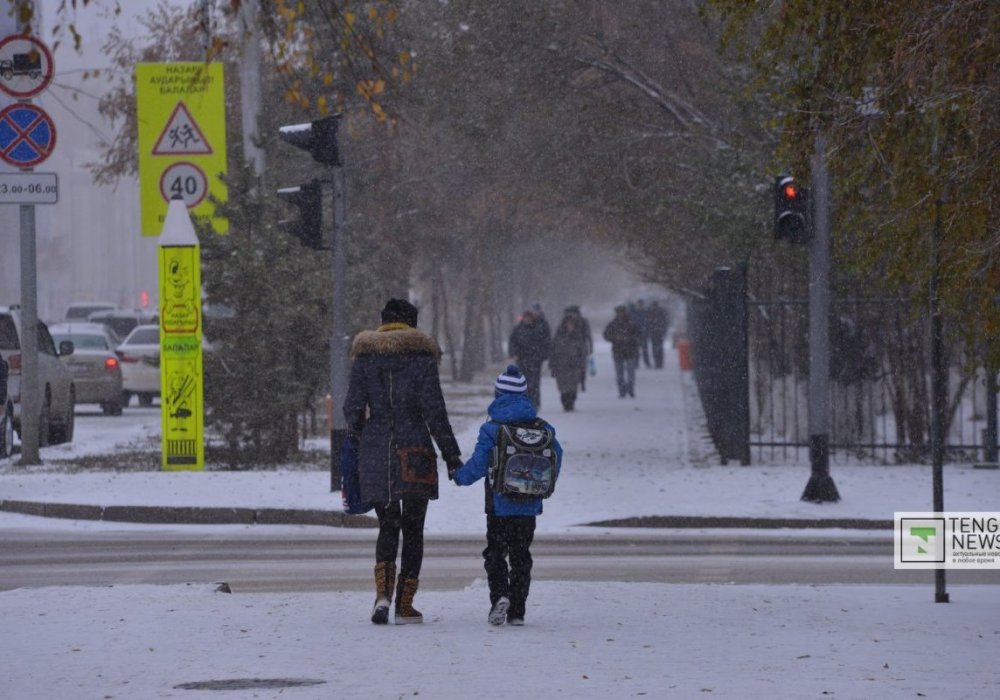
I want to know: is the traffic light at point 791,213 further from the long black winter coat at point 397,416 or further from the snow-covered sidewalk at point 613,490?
the long black winter coat at point 397,416

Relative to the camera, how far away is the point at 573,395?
29.8 metres

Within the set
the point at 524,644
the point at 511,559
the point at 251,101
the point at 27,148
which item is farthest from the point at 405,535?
the point at 251,101

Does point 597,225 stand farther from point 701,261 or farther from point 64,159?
point 64,159

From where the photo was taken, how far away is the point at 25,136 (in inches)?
705

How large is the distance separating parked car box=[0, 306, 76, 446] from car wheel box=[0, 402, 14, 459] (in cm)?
39

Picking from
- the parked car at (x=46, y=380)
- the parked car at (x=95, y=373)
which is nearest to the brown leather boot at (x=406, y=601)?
the parked car at (x=46, y=380)

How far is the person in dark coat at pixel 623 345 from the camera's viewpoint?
1289 inches

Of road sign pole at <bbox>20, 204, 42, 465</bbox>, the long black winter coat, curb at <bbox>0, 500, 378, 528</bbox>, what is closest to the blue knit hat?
the long black winter coat

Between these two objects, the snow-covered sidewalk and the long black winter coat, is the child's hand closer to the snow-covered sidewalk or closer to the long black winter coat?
the long black winter coat

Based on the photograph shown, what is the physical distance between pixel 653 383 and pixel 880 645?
34.6 metres

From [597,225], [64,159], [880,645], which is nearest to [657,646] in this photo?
[880,645]

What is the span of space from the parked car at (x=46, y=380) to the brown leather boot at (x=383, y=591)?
12359mm

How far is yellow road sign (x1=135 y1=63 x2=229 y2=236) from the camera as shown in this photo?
58.6ft

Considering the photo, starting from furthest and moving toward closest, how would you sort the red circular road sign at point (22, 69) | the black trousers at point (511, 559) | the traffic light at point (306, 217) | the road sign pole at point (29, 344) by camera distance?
the road sign pole at point (29, 344), the red circular road sign at point (22, 69), the traffic light at point (306, 217), the black trousers at point (511, 559)
